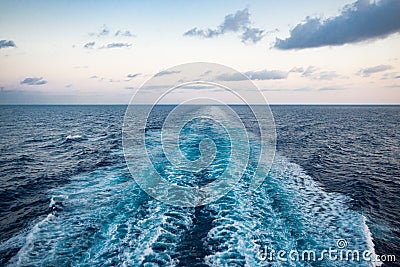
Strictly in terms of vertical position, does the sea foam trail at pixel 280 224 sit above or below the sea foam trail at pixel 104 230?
below

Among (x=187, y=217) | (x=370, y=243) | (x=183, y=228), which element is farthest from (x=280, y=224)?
(x=183, y=228)

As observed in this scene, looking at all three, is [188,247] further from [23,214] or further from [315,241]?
[23,214]

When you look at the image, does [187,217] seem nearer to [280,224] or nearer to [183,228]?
[183,228]

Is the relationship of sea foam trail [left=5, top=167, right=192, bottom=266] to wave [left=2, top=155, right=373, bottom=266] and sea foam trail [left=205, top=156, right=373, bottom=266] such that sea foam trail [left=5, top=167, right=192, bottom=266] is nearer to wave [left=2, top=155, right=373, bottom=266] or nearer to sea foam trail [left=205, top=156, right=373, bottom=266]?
wave [left=2, top=155, right=373, bottom=266]

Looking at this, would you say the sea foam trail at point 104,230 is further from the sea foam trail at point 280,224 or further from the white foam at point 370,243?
the white foam at point 370,243

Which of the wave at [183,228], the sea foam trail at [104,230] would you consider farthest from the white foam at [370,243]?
the sea foam trail at [104,230]

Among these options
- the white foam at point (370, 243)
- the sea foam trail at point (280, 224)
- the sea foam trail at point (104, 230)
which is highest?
the sea foam trail at point (104, 230)

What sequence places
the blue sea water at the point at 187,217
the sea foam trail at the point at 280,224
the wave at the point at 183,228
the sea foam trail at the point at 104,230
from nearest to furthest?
the sea foam trail at the point at 104,230 → the wave at the point at 183,228 → the blue sea water at the point at 187,217 → the sea foam trail at the point at 280,224

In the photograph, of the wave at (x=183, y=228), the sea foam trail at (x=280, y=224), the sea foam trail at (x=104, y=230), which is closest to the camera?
the sea foam trail at (x=104, y=230)

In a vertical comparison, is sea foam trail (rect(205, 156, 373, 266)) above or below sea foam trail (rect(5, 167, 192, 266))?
below

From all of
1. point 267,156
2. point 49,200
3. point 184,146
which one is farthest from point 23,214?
point 267,156

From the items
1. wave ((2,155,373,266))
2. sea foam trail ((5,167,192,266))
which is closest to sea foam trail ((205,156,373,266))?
wave ((2,155,373,266))

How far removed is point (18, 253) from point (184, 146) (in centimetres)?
1770

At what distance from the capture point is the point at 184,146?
82.4 feet
